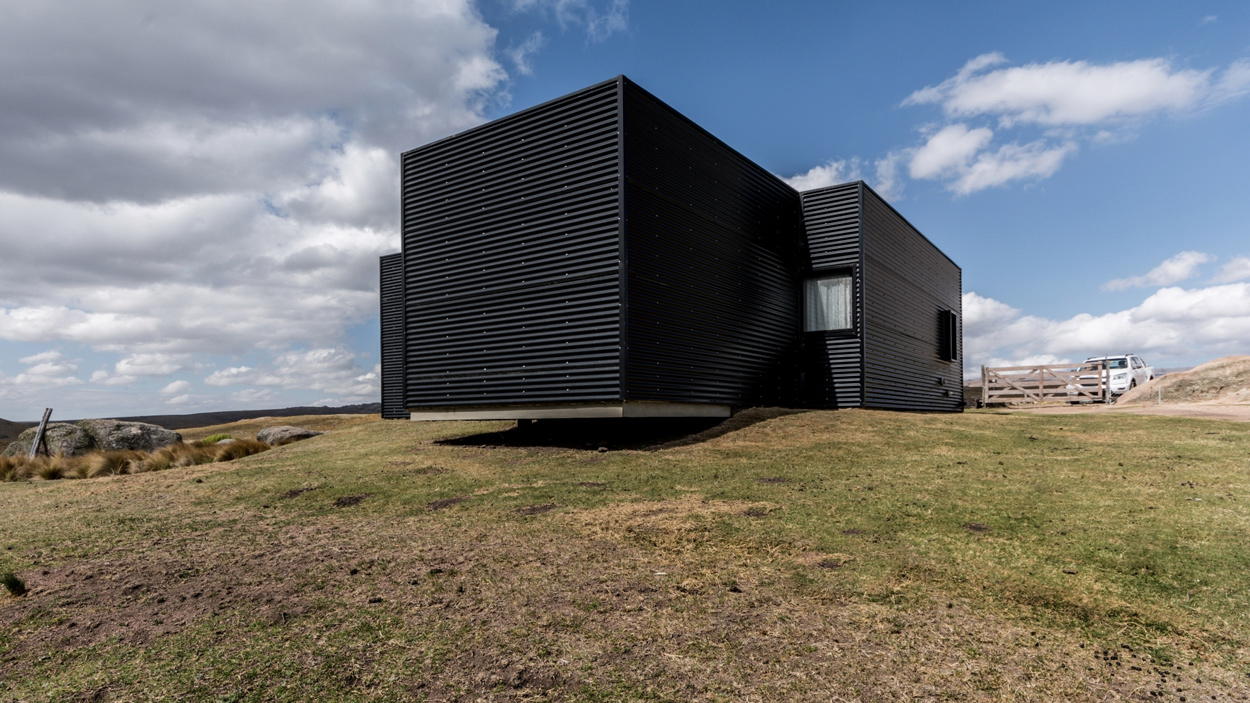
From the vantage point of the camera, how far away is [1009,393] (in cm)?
2838

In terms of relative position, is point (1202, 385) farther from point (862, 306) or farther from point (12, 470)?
point (12, 470)

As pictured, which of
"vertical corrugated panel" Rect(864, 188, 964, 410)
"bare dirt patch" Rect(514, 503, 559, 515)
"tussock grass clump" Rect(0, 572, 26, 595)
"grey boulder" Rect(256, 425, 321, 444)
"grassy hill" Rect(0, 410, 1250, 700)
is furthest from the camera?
"grey boulder" Rect(256, 425, 321, 444)

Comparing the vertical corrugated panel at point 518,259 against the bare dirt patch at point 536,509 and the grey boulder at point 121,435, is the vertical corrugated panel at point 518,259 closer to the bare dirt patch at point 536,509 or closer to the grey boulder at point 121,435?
the bare dirt patch at point 536,509

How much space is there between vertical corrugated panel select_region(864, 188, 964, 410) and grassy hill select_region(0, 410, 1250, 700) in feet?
28.5

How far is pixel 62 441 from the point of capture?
54.0 feet

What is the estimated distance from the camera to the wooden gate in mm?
26656

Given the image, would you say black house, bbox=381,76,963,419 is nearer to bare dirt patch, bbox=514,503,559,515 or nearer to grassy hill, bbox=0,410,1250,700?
grassy hill, bbox=0,410,1250,700

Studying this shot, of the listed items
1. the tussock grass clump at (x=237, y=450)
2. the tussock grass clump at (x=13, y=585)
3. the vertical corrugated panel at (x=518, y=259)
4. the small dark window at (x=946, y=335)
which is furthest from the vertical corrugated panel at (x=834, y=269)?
the tussock grass clump at (x=13, y=585)

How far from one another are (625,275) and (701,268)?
2765mm

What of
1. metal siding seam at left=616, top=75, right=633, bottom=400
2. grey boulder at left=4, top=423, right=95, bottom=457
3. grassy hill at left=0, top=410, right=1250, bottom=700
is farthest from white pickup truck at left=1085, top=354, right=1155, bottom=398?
grey boulder at left=4, top=423, right=95, bottom=457

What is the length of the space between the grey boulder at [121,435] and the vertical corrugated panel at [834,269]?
54.6 feet

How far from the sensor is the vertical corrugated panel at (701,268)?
12281 millimetres

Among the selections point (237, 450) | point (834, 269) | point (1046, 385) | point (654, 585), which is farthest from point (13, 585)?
point (1046, 385)

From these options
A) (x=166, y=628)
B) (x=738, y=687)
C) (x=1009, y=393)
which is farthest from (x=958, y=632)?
(x=1009, y=393)
